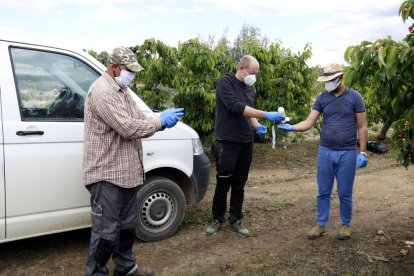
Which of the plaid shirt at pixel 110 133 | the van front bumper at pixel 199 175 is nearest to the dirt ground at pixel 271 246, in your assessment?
the van front bumper at pixel 199 175

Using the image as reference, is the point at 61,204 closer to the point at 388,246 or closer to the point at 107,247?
the point at 107,247

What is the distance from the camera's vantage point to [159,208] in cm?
462

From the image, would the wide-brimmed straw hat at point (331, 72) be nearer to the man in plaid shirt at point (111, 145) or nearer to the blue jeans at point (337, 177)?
the blue jeans at point (337, 177)

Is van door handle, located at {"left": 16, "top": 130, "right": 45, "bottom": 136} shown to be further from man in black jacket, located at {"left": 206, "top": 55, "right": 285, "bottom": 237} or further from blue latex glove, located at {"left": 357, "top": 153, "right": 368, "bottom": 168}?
blue latex glove, located at {"left": 357, "top": 153, "right": 368, "bottom": 168}

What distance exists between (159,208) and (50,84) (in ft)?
5.58

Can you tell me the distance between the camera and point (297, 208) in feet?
19.9

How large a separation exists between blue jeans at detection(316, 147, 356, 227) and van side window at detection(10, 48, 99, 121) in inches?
100

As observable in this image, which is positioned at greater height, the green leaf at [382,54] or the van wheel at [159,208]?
the green leaf at [382,54]

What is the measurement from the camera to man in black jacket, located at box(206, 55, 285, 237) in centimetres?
459

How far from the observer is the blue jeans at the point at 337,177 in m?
4.50

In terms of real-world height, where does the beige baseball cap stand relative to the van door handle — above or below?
above

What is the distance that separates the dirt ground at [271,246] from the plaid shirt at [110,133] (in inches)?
45.7

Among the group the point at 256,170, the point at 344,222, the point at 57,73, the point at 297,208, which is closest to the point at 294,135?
the point at 256,170

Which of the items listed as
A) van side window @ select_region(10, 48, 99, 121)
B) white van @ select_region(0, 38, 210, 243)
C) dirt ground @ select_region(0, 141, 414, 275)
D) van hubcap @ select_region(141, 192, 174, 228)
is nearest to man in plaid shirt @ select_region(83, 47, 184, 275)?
white van @ select_region(0, 38, 210, 243)
